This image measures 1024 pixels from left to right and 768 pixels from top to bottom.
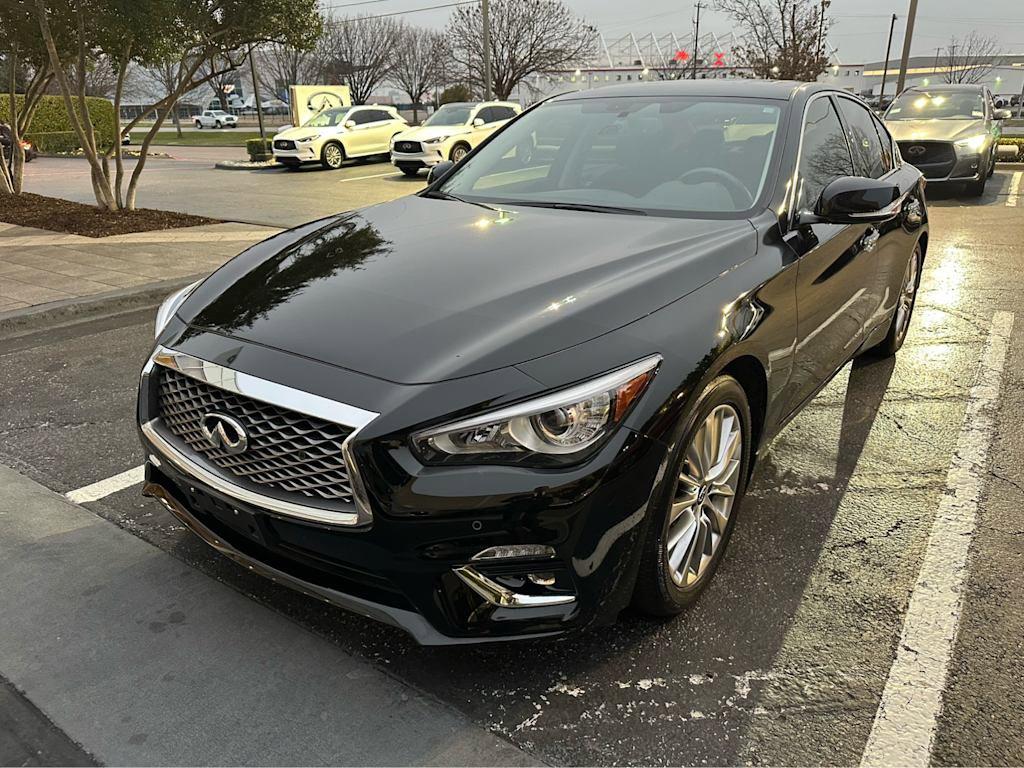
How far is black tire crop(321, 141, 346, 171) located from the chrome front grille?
19.1 m

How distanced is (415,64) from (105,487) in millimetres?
63435

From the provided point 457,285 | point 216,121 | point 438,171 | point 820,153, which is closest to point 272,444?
A: point 457,285

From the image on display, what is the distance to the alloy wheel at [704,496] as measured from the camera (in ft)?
8.12

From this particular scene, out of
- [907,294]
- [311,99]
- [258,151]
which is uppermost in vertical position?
[311,99]

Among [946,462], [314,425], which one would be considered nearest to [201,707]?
[314,425]

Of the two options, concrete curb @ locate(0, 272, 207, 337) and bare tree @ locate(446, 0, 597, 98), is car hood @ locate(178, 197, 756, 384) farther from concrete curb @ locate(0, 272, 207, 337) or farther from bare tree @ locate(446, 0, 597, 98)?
bare tree @ locate(446, 0, 597, 98)

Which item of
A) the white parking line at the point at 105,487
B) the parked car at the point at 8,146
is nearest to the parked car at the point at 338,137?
the parked car at the point at 8,146

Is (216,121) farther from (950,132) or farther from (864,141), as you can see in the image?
(864,141)

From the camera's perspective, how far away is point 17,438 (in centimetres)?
412

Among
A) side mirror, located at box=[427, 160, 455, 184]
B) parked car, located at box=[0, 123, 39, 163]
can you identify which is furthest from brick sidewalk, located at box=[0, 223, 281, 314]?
parked car, located at box=[0, 123, 39, 163]

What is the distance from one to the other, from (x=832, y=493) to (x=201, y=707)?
265 centimetres

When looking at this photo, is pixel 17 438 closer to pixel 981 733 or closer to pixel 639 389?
pixel 639 389

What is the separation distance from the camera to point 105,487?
11.8 ft

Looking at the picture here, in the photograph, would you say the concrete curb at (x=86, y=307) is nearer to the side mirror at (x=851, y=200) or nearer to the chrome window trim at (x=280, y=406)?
the chrome window trim at (x=280, y=406)
